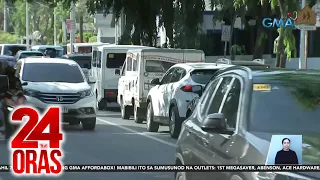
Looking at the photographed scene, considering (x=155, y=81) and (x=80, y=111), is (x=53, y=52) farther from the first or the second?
(x=80, y=111)

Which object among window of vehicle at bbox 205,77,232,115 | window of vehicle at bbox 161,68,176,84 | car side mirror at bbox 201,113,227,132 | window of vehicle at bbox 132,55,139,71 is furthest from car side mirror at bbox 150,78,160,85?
car side mirror at bbox 201,113,227,132

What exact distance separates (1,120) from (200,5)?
1900 cm

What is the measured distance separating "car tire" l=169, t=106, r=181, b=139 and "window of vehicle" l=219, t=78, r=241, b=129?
9.87 meters

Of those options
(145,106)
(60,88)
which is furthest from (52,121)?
(145,106)

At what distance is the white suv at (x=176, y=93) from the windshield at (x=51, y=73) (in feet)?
7.27

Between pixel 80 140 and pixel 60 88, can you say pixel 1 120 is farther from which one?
pixel 60 88

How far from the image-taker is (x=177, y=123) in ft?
56.9

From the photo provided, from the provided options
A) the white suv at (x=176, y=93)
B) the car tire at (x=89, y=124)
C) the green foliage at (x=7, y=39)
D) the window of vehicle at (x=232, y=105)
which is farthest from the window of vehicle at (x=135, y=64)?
the green foliage at (x=7, y=39)

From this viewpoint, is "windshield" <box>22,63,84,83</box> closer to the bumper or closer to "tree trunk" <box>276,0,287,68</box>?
the bumper

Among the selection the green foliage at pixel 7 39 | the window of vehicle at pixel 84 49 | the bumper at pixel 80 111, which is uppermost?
the green foliage at pixel 7 39

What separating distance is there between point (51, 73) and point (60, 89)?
1.15m

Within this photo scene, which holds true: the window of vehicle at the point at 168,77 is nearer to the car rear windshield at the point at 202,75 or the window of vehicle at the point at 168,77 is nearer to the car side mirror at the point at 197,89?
the car rear windshield at the point at 202,75

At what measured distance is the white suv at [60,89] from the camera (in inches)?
722

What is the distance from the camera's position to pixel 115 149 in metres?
15.0
